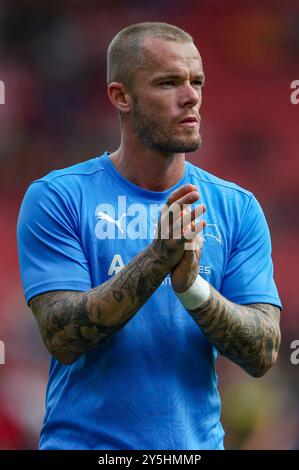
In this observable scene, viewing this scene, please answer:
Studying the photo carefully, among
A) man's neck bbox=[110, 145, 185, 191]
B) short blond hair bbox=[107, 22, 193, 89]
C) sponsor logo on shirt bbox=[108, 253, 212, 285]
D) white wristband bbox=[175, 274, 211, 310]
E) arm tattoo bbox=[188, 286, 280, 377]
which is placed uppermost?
short blond hair bbox=[107, 22, 193, 89]

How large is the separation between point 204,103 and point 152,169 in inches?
146

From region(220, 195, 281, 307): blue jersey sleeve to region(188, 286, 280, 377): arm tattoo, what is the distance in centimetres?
5

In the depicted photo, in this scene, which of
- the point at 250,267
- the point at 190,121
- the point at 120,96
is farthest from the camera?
the point at 120,96

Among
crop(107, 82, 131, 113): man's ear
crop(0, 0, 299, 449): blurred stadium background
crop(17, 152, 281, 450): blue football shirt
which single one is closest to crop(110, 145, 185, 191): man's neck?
crop(17, 152, 281, 450): blue football shirt

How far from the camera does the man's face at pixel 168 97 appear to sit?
147 inches

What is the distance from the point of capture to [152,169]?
389 centimetres

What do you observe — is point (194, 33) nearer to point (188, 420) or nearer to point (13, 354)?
point (13, 354)

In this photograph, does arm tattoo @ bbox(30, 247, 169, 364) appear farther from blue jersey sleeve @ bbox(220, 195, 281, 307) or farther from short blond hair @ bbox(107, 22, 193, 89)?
short blond hair @ bbox(107, 22, 193, 89)

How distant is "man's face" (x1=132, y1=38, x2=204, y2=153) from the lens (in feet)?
12.2

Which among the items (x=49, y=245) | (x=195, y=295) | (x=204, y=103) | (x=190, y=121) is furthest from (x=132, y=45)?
(x=204, y=103)

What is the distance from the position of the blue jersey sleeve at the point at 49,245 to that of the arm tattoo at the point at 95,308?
0.06 meters

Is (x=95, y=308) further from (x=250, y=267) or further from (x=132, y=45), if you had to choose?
(x=132, y=45)

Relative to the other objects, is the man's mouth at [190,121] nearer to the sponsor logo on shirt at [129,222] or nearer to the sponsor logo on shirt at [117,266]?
the sponsor logo on shirt at [129,222]
